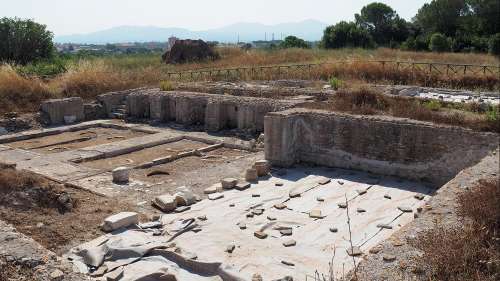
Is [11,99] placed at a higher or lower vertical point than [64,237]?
higher

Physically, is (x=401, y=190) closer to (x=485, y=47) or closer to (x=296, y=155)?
(x=296, y=155)

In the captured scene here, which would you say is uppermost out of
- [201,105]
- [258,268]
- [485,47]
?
[485,47]

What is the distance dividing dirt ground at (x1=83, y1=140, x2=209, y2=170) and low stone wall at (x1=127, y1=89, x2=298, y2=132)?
1.46 metres


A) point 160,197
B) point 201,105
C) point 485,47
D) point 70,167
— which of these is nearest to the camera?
point 160,197

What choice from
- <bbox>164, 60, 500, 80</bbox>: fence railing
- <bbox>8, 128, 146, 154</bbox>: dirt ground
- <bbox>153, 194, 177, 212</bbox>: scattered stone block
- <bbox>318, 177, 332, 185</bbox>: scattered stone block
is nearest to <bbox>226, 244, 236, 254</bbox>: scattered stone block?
<bbox>153, 194, 177, 212</bbox>: scattered stone block

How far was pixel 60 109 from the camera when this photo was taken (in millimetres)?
15977

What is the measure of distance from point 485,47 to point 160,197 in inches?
1377

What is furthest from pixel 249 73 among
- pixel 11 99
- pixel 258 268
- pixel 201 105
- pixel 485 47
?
pixel 485 47

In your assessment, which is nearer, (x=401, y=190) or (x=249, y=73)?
(x=401, y=190)

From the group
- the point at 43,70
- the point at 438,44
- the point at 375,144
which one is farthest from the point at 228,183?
the point at 438,44

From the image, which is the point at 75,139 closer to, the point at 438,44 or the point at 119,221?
the point at 119,221

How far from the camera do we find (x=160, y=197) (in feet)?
28.1

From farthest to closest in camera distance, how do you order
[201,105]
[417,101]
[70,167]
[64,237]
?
[201,105] < [417,101] < [70,167] < [64,237]

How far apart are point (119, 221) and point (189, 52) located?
82.2 feet
